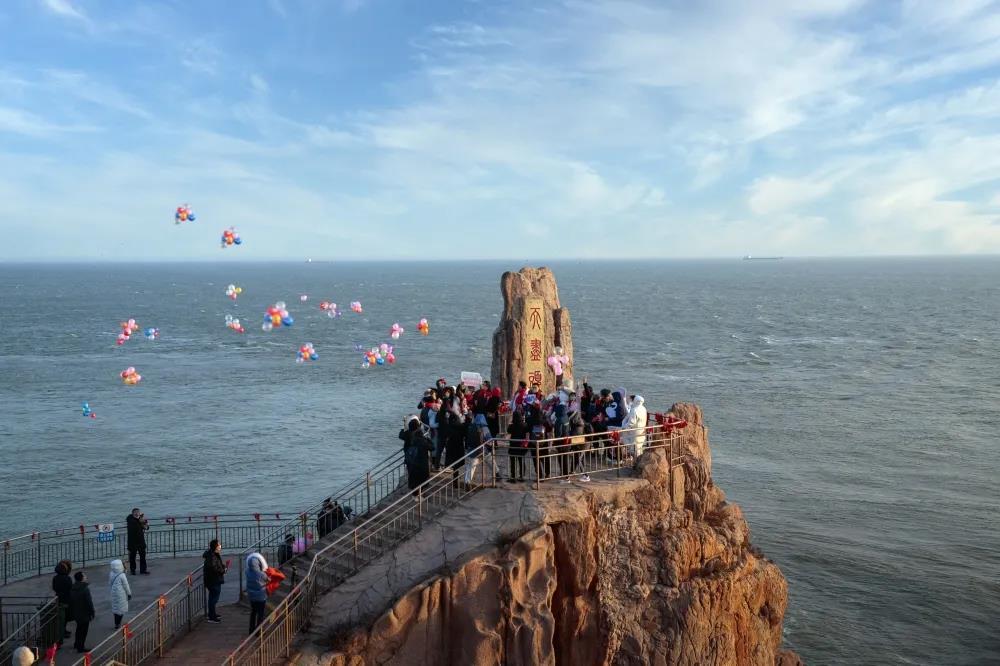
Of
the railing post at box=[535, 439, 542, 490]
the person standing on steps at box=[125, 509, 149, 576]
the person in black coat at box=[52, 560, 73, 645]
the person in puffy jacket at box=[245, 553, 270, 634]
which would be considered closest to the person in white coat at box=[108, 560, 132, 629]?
the person in black coat at box=[52, 560, 73, 645]

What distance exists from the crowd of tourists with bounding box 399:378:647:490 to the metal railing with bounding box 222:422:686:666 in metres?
0.04

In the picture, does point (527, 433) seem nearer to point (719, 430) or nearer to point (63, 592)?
point (63, 592)

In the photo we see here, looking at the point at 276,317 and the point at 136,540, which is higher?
the point at 276,317

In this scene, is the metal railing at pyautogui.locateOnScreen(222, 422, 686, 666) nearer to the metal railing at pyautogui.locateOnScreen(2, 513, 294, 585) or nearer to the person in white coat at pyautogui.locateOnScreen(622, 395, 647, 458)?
the person in white coat at pyautogui.locateOnScreen(622, 395, 647, 458)

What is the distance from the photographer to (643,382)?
60812mm

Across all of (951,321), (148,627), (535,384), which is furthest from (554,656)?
(951,321)

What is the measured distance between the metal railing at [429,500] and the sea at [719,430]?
10.5 meters

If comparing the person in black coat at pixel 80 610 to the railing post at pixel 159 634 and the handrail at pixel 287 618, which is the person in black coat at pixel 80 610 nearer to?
the railing post at pixel 159 634

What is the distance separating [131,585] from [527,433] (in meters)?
8.08

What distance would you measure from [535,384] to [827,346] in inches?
2533

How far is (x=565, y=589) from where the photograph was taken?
49.3ft

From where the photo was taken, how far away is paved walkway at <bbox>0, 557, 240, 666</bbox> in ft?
50.6

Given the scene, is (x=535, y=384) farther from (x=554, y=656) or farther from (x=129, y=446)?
(x=129, y=446)

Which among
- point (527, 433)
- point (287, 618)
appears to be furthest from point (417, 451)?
point (287, 618)
